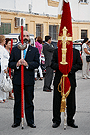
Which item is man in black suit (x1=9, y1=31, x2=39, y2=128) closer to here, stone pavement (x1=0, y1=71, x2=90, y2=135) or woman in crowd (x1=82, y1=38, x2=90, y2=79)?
stone pavement (x1=0, y1=71, x2=90, y2=135)

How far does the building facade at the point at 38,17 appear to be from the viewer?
2281 cm

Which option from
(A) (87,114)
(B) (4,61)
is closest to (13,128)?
(A) (87,114)

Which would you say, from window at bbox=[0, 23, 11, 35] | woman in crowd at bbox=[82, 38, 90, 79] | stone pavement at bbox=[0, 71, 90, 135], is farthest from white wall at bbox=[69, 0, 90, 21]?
stone pavement at bbox=[0, 71, 90, 135]

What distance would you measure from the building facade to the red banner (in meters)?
13.8

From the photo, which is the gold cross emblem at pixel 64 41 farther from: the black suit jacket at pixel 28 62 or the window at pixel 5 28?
the window at pixel 5 28

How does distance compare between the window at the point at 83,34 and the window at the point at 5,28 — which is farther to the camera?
the window at the point at 83,34

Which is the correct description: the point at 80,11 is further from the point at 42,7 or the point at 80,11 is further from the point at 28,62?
the point at 28,62

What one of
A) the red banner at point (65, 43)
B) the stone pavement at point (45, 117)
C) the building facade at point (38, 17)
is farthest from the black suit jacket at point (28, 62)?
the building facade at point (38, 17)

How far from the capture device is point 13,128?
21.4 ft

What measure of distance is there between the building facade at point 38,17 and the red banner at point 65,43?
45.2 feet

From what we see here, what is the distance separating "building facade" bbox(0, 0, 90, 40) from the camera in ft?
74.8

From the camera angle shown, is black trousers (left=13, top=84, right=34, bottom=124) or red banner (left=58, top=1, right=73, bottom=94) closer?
red banner (left=58, top=1, right=73, bottom=94)

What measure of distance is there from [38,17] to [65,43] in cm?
2030

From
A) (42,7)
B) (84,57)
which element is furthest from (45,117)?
(42,7)
